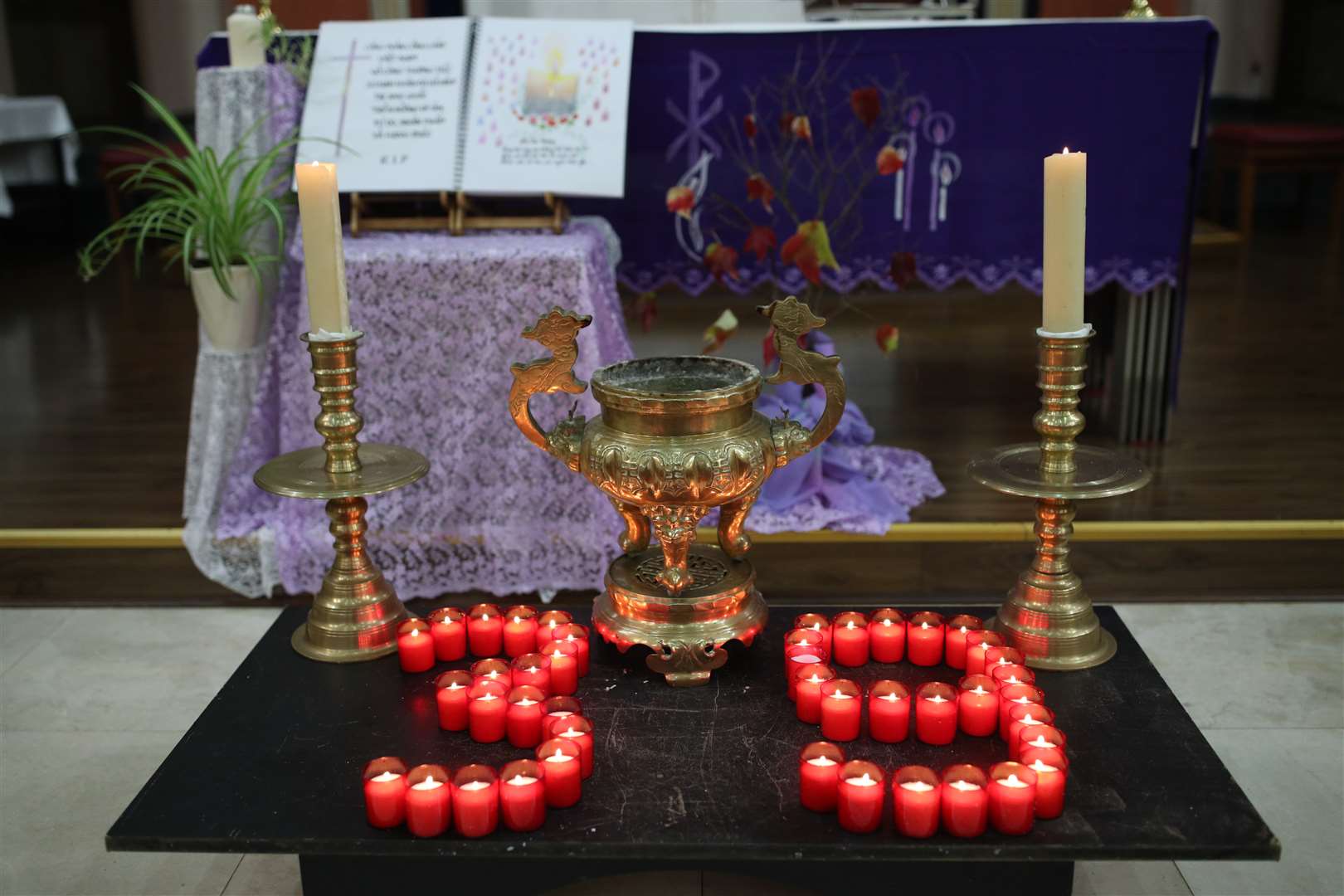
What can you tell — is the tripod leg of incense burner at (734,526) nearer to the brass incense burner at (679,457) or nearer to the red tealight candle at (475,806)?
the brass incense burner at (679,457)

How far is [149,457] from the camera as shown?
3.27 meters

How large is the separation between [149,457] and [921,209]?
197 centimetres

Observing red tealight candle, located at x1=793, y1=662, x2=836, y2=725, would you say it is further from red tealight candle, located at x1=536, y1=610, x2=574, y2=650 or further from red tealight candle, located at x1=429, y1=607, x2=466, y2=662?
red tealight candle, located at x1=429, y1=607, x2=466, y2=662

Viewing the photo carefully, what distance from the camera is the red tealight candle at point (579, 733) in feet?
4.57

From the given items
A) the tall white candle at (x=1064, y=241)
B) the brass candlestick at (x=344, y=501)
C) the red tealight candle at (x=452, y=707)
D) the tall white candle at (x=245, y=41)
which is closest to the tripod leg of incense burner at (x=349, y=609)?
the brass candlestick at (x=344, y=501)

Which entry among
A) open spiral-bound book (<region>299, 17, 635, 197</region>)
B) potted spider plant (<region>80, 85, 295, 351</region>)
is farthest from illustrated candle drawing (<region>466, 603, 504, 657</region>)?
open spiral-bound book (<region>299, 17, 635, 197</region>)

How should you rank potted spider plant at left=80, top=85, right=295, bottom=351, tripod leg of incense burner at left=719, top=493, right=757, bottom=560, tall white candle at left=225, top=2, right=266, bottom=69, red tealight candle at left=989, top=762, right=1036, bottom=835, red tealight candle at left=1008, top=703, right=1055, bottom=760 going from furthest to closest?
tall white candle at left=225, top=2, right=266, bottom=69 < potted spider plant at left=80, top=85, right=295, bottom=351 < tripod leg of incense burner at left=719, top=493, right=757, bottom=560 < red tealight candle at left=1008, top=703, right=1055, bottom=760 < red tealight candle at left=989, top=762, right=1036, bottom=835

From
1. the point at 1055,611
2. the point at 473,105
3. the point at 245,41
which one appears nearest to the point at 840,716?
the point at 1055,611

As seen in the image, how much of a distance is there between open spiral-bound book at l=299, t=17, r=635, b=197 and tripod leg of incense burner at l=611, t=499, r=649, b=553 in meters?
1.22

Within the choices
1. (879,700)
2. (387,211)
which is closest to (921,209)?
(387,211)

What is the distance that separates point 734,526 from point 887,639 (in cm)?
25

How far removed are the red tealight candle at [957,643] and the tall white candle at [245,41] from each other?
193 cm

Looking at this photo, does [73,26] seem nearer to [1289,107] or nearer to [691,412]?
[1289,107]

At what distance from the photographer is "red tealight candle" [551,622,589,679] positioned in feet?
5.34
